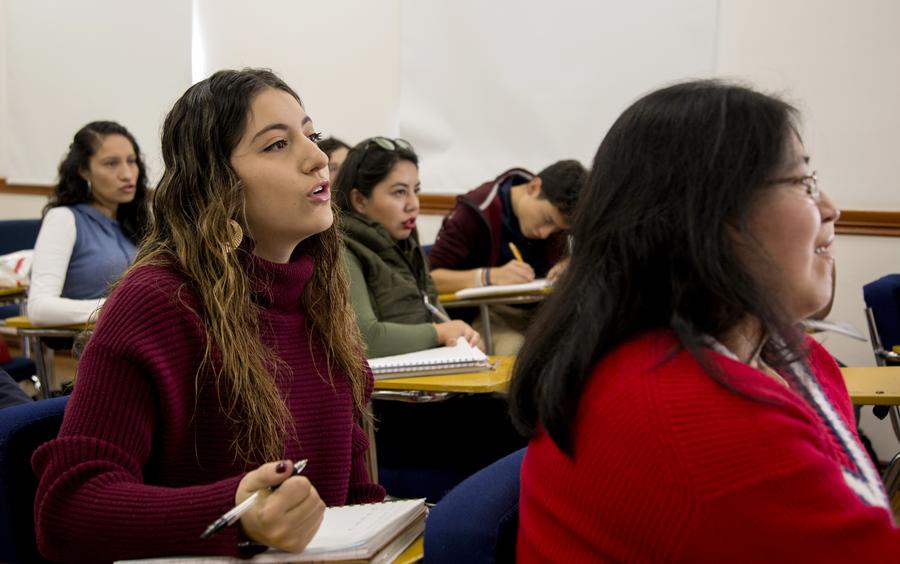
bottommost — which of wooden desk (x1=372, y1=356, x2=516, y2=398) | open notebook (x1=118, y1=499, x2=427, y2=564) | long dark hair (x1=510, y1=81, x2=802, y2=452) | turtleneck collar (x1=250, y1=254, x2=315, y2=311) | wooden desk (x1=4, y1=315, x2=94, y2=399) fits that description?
wooden desk (x1=4, y1=315, x2=94, y2=399)

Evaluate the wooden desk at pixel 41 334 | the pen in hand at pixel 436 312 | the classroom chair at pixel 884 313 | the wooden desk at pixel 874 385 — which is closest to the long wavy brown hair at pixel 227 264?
the wooden desk at pixel 874 385

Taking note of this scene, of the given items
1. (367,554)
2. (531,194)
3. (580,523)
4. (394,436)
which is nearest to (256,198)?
(367,554)

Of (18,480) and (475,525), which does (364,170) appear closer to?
(18,480)

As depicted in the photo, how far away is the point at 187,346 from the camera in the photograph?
4.02 ft

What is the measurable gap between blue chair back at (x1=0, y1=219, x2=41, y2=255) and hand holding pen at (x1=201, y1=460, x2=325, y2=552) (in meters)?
3.87

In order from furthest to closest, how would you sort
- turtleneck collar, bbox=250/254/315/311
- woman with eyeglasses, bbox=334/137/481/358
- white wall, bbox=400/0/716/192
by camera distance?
1. white wall, bbox=400/0/716/192
2. woman with eyeglasses, bbox=334/137/481/358
3. turtleneck collar, bbox=250/254/315/311

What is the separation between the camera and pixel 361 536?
0.98 m

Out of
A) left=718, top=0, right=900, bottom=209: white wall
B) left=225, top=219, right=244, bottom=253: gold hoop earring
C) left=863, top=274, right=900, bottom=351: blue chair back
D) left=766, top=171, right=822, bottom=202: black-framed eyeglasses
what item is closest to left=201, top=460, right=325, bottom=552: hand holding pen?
left=225, top=219, right=244, bottom=253: gold hoop earring

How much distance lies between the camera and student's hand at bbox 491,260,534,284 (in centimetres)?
357

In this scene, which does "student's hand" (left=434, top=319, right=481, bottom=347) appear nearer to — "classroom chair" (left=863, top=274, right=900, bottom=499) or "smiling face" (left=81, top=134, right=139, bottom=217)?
"classroom chair" (left=863, top=274, right=900, bottom=499)

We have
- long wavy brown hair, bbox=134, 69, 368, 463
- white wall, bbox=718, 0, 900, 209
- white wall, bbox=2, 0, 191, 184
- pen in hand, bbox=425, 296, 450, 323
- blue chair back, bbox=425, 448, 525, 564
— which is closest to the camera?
blue chair back, bbox=425, 448, 525, 564

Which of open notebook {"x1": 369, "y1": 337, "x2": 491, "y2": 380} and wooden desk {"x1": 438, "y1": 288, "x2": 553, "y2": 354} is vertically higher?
open notebook {"x1": 369, "y1": 337, "x2": 491, "y2": 380}

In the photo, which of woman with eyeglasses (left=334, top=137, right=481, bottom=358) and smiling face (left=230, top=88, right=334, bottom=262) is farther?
woman with eyeglasses (left=334, top=137, right=481, bottom=358)

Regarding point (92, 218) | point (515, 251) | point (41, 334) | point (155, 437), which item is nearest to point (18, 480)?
point (155, 437)
